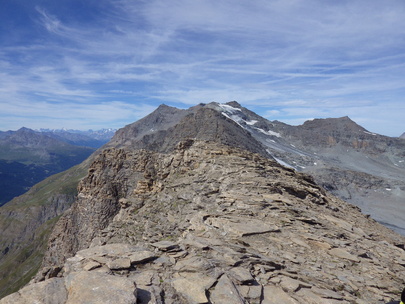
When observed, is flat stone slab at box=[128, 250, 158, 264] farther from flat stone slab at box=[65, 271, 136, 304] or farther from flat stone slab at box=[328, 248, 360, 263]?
flat stone slab at box=[328, 248, 360, 263]

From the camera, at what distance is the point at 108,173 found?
47719mm

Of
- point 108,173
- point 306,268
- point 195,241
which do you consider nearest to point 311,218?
point 306,268

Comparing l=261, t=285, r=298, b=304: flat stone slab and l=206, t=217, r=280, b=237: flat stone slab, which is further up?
l=206, t=217, r=280, b=237: flat stone slab

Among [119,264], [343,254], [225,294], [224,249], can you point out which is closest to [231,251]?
[224,249]

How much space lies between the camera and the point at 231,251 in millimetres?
13039

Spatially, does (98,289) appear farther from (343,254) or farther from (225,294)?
(343,254)

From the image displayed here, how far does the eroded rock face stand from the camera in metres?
9.64

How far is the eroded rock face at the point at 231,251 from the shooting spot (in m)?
9.64

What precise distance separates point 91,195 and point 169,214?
30487 mm

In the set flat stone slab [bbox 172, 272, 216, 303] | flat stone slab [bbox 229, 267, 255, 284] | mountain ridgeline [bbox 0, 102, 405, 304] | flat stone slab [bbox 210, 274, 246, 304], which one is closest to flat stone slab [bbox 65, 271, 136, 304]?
mountain ridgeline [bbox 0, 102, 405, 304]

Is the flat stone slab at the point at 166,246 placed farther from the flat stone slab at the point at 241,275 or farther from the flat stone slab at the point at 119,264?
the flat stone slab at the point at 241,275

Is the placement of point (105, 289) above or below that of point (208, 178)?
below

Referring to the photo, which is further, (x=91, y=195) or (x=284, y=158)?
(x=284, y=158)

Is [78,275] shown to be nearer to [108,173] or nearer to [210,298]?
[210,298]
